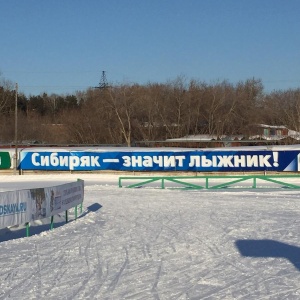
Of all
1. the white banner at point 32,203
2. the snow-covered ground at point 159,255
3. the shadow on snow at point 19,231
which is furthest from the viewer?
the shadow on snow at point 19,231

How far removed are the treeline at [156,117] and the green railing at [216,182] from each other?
3752cm

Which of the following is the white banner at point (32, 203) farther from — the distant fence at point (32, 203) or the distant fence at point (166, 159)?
the distant fence at point (166, 159)

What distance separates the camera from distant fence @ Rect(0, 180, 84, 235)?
49.0 feet

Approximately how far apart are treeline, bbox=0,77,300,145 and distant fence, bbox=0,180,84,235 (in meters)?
58.9

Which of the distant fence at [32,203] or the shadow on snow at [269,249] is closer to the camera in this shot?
the shadow on snow at [269,249]

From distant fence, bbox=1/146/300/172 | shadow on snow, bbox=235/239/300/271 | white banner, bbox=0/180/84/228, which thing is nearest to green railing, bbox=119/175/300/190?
distant fence, bbox=1/146/300/172

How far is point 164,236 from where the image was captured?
1586cm

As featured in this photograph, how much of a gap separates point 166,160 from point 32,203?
28953mm

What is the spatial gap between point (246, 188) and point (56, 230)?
829 inches

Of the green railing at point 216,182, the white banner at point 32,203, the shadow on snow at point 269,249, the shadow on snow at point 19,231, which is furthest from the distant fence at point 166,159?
the shadow on snow at point 269,249

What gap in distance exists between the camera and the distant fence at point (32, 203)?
14.9 meters

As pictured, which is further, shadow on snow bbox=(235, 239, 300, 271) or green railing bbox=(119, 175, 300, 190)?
green railing bbox=(119, 175, 300, 190)

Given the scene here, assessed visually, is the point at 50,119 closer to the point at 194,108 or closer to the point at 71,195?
the point at 194,108

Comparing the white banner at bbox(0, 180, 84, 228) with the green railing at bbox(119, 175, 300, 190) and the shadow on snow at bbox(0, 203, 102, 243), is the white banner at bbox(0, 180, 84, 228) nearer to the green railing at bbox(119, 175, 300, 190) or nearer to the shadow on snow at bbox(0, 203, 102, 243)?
the shadow on snow at bbox(0, 203, 102, 243)
